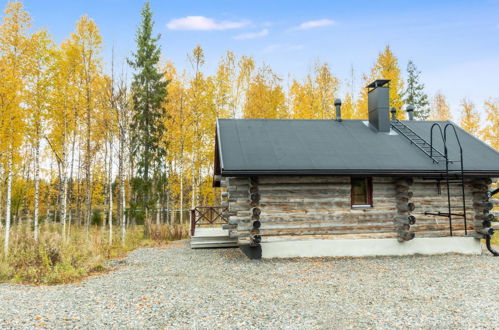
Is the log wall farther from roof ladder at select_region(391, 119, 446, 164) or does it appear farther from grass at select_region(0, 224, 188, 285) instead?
grass at select_region(0, 224, 188, 285)

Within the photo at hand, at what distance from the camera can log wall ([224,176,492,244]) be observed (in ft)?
34.1

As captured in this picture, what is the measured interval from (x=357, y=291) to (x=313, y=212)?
400cm

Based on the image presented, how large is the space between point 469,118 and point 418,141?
17.7m

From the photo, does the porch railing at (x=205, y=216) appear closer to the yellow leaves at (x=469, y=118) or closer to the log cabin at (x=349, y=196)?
the log cabin at (x=349, y=196)

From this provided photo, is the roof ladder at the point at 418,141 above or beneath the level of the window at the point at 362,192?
above

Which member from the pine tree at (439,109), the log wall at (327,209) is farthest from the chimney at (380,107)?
the pine tree at (439,109)

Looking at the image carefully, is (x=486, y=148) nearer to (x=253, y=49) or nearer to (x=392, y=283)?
(x=392, y=283)

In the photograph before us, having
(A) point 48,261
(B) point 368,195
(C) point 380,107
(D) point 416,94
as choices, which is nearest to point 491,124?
(D) point 416,94

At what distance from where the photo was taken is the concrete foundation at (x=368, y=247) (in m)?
10.5

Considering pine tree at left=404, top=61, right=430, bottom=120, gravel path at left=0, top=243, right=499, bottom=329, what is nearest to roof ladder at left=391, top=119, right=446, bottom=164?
gravel path at left=0, top=243, right=499, bottom=329

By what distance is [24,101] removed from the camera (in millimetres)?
12797

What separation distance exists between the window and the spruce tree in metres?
14.1

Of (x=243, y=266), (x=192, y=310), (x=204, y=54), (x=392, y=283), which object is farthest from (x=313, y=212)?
(x=204, y=54)

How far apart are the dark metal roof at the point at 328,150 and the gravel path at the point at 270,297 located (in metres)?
2.81
